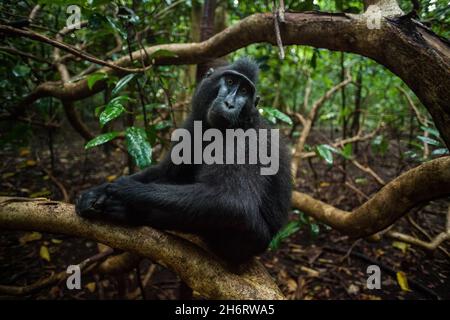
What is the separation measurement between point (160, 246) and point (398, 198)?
66.2 inches

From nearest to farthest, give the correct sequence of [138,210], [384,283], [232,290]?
1. [232,290]
2. [138,210]
3. [384,283]

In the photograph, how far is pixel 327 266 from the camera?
437 centimetres

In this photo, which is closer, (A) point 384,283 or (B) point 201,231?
(B) point 201,231

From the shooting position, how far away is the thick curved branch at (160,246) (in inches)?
70.7

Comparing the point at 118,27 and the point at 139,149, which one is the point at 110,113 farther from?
the point at 118,27

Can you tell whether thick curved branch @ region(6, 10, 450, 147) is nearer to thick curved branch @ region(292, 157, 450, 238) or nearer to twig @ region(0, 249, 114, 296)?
thick curved branch @ region(292, 157, 450, 238)

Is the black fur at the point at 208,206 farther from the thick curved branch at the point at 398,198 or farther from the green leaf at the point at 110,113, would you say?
the thick curved branch at the point at 398,198

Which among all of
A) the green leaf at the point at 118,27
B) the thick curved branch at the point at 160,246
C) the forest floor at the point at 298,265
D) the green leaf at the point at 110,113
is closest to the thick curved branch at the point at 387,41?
the green leaf at the point at 118,27

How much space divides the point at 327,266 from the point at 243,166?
9.52 feet

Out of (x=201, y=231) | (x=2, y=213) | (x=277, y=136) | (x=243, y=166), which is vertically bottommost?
(x=201, y=231)

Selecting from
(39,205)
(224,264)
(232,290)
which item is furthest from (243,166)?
(39,205)

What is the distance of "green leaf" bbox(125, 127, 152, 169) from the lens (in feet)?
7.70

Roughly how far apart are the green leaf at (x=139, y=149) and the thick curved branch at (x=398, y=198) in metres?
1.79

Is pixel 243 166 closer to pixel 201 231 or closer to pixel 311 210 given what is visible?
pixel 201 231
